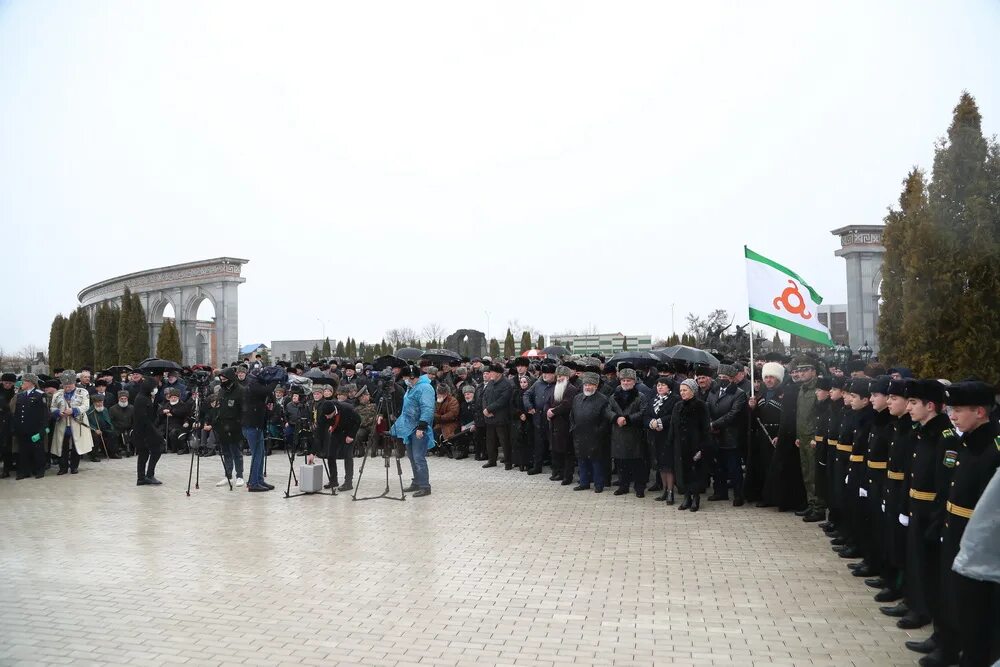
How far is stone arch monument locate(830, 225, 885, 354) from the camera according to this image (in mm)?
36781

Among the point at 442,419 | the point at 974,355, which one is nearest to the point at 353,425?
the point at 442,419

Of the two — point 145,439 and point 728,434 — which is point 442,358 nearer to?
point 145,439

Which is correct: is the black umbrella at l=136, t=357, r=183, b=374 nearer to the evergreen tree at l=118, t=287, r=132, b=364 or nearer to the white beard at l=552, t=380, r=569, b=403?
the white beard at l=552, t=380, r=569, b=403

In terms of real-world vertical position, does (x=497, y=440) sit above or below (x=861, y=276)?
below

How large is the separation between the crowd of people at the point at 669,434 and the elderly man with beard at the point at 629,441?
0.03 metres

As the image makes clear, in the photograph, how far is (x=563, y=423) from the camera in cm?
1435

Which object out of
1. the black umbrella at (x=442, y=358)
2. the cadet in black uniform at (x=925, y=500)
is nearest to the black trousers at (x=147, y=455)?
the black umbrella at (x=442, y=358)

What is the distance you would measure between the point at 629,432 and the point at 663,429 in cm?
75

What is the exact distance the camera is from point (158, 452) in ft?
47.8

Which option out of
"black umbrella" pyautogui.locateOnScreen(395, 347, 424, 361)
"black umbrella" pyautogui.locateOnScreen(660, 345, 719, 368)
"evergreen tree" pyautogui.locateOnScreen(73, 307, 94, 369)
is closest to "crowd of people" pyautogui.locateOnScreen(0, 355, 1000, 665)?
"black umbrella" pyautogui.locateOnScreen(660, 345, 719, 368)

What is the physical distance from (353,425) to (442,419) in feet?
17.5

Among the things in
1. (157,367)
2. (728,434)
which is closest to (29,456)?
(157,367)

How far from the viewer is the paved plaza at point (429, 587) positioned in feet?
19.1

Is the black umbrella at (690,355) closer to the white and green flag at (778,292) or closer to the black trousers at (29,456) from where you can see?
the white and green flag at (778,292)
